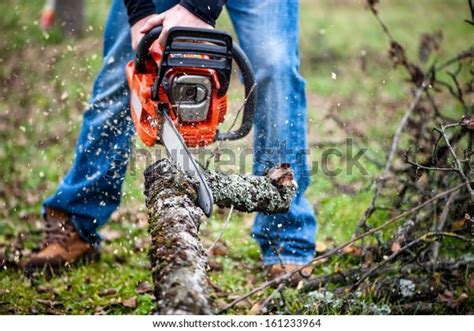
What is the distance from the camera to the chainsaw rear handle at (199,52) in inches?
59.7

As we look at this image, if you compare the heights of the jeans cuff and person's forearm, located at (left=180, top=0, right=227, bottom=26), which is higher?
person's forearm, located at (left=180, top=0, right=227, bottom=26)

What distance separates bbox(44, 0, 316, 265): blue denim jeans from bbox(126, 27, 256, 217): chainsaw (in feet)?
0.81

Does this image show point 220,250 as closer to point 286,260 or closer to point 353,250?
point 286,260

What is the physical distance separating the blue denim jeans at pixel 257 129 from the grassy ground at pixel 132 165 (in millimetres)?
121

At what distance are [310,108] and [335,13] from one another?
291cm

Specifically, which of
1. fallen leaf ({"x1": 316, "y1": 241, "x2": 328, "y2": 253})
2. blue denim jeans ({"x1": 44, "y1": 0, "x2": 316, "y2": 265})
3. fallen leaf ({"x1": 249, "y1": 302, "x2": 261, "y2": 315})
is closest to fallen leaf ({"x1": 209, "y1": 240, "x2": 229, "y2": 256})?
blue denim jeans ({"x1": 44, "y1": 0, "x2": 316, "y2": 265})

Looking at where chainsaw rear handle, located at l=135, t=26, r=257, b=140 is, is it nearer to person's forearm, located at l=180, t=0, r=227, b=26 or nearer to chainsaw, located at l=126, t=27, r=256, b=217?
chainsaw, located at l=126, t=27, r=256, b=217

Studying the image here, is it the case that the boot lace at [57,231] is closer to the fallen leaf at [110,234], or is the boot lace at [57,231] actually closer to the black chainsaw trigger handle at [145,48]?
the fallen leaf at [110,234]

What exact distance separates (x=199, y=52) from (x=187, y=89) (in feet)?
0.35

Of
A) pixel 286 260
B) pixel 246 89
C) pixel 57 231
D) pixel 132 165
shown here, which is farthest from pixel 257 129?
pixel 57 231

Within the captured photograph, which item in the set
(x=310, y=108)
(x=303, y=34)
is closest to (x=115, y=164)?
(x=310, y=108)

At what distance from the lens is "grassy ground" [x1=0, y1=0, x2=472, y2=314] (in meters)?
1.93

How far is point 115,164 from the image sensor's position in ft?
7.09

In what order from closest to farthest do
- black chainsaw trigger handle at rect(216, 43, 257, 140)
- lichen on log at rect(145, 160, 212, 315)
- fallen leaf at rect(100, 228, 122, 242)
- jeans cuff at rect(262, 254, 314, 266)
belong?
lichen on log at rect(145, 160, 212, 315) < black chainsaw trigger handle at rect(216, 43, 257, 140) < jeans cuff at rect(262, 254, 314, 266) < fallen leaf at rect(100, 228, 122, 242)
